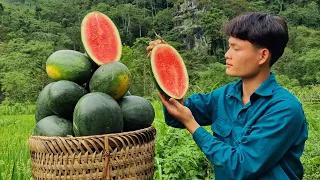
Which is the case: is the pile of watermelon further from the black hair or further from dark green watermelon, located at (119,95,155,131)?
the black hair

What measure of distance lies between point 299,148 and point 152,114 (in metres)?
0.68

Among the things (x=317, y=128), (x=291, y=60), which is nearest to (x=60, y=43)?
(x=291, y=60)

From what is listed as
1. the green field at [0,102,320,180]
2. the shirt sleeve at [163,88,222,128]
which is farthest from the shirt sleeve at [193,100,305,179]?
the green field at [0,102,320,180]

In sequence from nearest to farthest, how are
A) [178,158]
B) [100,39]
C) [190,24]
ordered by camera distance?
[100,39] → [178,158] → [190,24]

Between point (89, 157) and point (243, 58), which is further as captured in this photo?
point (243, 58)

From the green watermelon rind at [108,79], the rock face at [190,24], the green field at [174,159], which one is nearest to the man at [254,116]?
the green watermelon rind at [108,79]

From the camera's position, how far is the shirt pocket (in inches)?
78.4

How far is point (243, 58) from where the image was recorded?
74.5 inches

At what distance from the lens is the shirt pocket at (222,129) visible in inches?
78.4

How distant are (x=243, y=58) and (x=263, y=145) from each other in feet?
1.30

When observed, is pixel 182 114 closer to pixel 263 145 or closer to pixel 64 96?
pixel 263 145

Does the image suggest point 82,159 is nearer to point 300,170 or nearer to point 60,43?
point 300,170

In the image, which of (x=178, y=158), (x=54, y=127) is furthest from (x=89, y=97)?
(x=178, y=158)

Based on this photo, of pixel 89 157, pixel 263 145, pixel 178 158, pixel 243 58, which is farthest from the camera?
pixel 178 158
